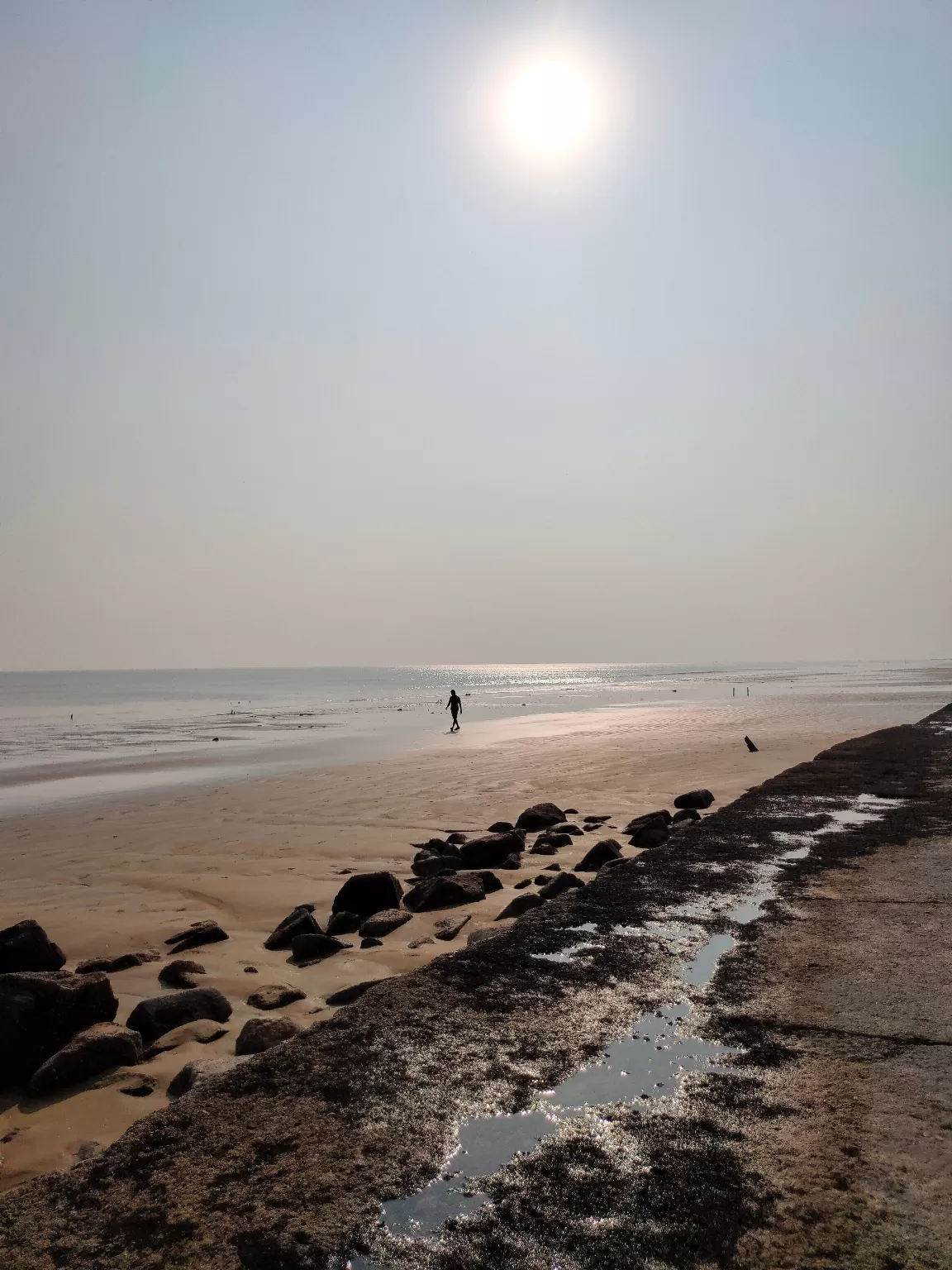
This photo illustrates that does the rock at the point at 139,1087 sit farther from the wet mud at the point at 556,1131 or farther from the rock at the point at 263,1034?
the wet mud at the point at 556,1131

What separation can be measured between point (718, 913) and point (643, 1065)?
98.5 inches

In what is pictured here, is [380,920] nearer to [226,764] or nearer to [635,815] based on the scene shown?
[635,815]

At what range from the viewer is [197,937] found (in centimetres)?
666

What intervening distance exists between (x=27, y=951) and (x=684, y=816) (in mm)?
8244

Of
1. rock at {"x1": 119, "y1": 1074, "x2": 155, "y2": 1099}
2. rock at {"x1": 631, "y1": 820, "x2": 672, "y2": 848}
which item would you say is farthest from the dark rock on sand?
rock at {"x1": 631, "y1": 820, "x2": 672, "y2": 848}

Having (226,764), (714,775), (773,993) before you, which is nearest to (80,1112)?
(773,993)

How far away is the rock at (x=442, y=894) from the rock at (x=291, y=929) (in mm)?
999

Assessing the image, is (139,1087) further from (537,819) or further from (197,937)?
(537,819)

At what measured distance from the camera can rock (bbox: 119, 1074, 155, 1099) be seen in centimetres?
391

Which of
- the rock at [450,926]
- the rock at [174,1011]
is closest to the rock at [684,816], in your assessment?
the rock at [450,926]

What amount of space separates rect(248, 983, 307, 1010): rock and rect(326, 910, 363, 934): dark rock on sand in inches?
60.4

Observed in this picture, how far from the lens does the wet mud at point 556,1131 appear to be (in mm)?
2314

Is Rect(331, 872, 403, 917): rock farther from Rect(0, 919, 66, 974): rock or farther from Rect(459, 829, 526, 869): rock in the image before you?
Rect(0, 919, 66, 974): rock

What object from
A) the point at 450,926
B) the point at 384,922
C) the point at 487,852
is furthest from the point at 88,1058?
the point at 487,852
